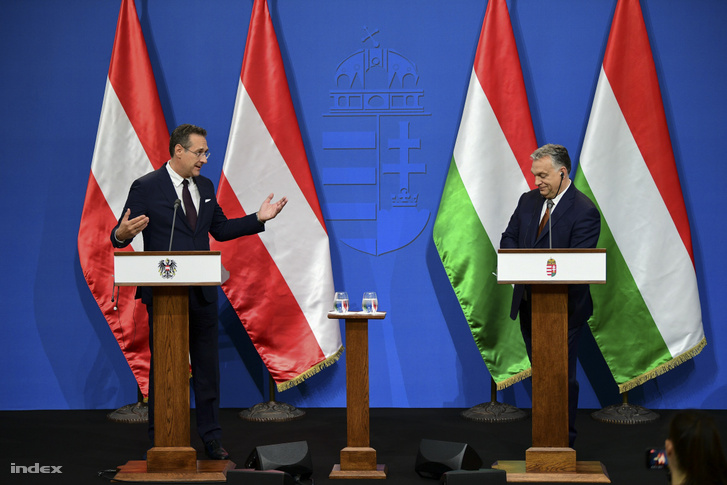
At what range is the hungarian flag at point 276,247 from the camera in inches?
182

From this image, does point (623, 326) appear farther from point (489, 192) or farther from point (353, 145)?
point (353, 145)

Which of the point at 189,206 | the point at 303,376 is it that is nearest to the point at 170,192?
the point at 189,206

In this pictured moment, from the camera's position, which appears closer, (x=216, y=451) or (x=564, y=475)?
(x=564, y=475)

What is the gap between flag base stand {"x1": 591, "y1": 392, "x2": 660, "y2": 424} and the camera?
4.47 meters

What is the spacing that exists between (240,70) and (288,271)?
139 cm

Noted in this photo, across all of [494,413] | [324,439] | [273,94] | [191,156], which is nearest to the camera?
[191,156]

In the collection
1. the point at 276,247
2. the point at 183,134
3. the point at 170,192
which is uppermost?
the point at 183,134

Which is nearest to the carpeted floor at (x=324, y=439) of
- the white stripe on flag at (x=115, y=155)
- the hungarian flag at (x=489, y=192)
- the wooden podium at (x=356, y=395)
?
the wooden podium at (x=356, y=395)

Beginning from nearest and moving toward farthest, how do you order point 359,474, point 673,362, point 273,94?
1. point 359,474
2. point 673,362
3. point 273,94

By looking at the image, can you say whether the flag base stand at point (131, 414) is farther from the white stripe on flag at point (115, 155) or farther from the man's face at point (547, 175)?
the man's face at point (547, 175)

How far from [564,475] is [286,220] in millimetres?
2251

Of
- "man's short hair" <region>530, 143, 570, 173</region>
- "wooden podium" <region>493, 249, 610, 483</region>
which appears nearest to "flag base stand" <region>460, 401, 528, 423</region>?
"wooden podium" <region>493, 249, 610, 483</region>

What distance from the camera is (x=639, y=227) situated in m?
4.52

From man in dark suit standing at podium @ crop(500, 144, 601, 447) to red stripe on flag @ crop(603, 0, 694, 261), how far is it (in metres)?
1.10
